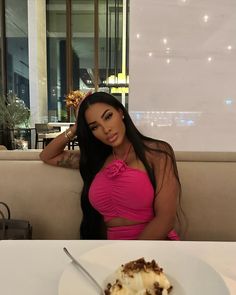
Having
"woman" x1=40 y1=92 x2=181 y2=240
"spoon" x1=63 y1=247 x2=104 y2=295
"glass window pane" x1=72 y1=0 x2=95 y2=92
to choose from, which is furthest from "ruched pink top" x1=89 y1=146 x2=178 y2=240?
"glass window pane" x1=72 y1=0 x2=95 y2=92

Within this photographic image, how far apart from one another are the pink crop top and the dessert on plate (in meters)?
0.67

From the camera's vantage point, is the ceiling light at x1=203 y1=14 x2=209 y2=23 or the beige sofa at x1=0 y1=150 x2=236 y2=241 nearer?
the beige sofa at x1=0 y1=150 x2=236 y2=241

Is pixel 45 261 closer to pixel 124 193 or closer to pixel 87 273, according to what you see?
pixel 87 273

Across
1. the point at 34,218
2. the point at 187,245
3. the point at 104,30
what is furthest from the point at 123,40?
the point at 187,245

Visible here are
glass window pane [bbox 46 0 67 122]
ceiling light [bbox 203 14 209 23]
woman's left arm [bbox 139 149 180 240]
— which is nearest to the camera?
woman's left arm [bbox 139 149 180 240]

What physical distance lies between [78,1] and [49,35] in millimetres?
1171

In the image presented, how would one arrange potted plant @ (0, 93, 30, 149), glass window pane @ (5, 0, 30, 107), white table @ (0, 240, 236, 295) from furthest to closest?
glass window pane @ (5, 0, 30, 107), potted plant @ (0, 93, 30, 149), white table @ (0, 240, 236, 295)

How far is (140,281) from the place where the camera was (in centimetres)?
54

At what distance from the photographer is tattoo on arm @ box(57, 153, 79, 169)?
156cm

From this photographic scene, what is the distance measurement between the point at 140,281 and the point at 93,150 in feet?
3.12

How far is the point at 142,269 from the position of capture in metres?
0.55

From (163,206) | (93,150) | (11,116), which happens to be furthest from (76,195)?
(11,116)

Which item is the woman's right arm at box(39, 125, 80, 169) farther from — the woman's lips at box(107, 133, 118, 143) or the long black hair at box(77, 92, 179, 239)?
the woman's lips at box(107, 133, 118, 143)

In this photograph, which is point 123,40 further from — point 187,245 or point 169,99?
point 187,245
